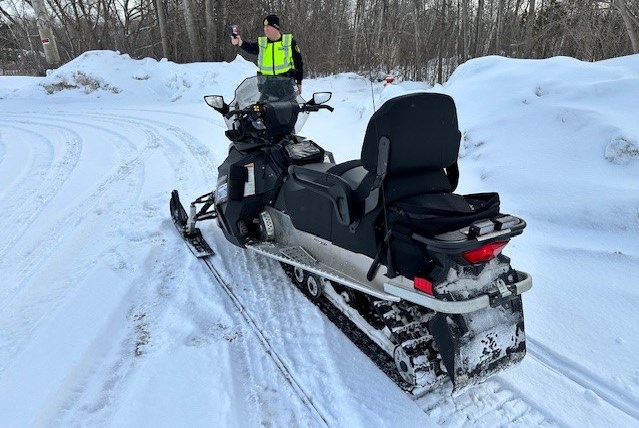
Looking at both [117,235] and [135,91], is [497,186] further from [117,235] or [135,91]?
[135,91]

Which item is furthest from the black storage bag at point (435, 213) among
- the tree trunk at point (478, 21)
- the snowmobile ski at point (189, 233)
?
the tree trunk at point (478, 21)

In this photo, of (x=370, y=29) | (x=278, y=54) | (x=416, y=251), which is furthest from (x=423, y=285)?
(x=370, y=29)

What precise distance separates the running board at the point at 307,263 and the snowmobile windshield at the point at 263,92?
1094 mm

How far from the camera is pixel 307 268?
2.69 metres

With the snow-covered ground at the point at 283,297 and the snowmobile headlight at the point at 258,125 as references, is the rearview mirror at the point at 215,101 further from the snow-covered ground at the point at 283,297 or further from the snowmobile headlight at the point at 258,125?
the snow-covered ground at the point at 283,297

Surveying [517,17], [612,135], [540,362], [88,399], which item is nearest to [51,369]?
[88,399]

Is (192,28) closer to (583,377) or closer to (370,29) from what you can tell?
(370,29)

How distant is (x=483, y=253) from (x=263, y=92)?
7.80ft

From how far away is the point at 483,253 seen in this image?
1.89 m

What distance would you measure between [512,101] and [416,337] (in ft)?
13.8

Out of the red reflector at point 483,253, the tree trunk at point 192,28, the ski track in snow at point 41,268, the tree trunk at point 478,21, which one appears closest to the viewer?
the red reflector at point 483,253

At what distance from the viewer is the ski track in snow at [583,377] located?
199 cm

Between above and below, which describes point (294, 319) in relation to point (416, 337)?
below

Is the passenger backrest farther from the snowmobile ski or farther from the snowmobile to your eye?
the snowmobile ski
